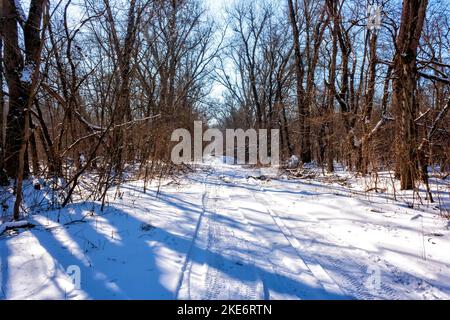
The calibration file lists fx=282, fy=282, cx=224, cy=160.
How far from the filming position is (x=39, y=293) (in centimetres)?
245

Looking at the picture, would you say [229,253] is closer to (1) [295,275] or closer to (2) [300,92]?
(1) [295,275]

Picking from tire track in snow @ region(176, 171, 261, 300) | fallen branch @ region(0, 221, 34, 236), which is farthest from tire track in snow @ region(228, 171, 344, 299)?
fallen branch @ region(0, 221, 34, 236)

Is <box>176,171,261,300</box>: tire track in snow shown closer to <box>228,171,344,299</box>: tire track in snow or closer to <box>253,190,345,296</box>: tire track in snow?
<box>228,171,344,299</box>: tire track in snow

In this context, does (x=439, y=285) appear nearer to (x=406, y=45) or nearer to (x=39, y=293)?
(x=39, y=293)

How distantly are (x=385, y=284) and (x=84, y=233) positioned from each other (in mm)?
3721

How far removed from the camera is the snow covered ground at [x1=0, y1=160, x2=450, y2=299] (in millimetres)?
2543

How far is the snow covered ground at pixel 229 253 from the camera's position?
8.34ft

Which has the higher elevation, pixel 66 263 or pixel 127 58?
pixel 127 58

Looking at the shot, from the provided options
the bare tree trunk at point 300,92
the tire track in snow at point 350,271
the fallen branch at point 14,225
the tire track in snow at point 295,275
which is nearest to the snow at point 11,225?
the fallen branch at point 14,225

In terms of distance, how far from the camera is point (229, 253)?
11.1 feet

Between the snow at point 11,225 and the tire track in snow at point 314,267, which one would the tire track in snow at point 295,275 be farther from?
the snow at point 11,225

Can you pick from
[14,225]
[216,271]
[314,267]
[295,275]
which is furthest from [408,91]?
[14,225]

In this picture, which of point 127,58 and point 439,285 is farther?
point 127,58

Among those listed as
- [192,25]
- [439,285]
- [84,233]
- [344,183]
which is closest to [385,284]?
[439,285]
